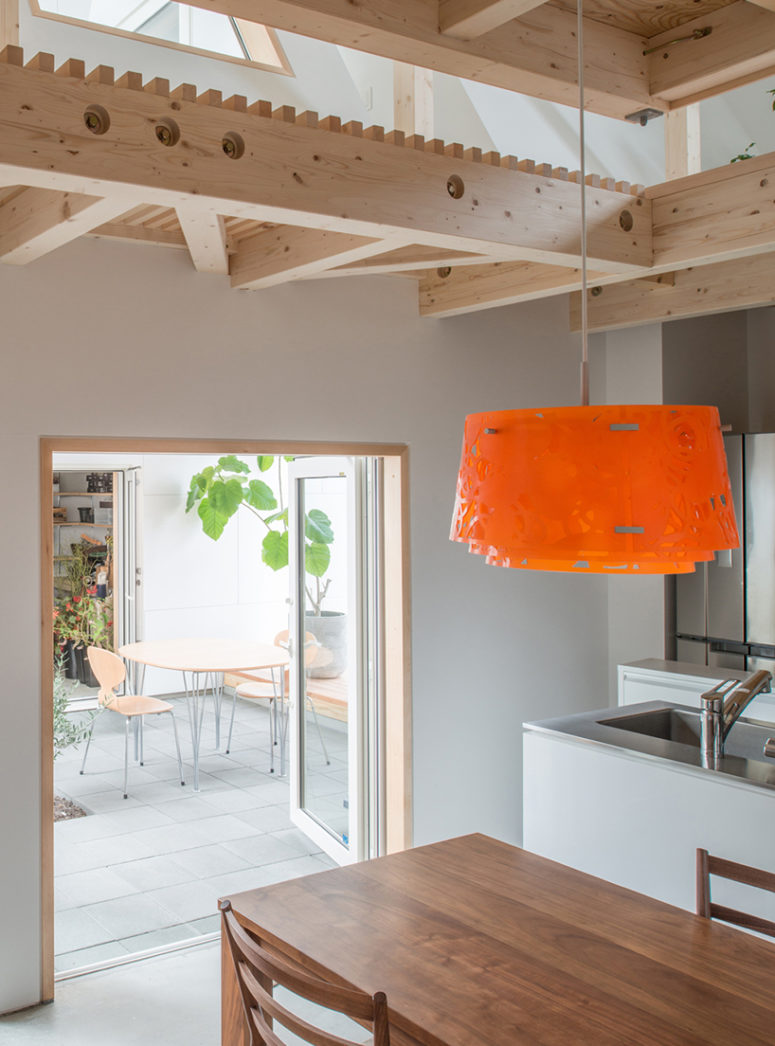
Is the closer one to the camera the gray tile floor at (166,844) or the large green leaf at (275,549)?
the gray tile floor at (166,844)

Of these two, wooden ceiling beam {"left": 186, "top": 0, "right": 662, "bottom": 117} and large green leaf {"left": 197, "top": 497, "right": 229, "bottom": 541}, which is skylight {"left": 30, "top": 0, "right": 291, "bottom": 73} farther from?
large green leaf {"left": 197, "top": 497, "right": 229, "bottom": 541}

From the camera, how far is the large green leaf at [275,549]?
809 cm

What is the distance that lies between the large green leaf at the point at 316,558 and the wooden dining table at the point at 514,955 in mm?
2443

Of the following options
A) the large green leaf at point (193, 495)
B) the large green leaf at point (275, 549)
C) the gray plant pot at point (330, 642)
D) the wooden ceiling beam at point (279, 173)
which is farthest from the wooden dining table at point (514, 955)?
the large green leaf at point (193, 495)

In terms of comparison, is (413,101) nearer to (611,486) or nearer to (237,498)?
(611,486)

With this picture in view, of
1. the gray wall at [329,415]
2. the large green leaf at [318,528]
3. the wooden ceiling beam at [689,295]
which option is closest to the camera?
the gray wall at [329,415]

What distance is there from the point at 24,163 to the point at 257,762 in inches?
210

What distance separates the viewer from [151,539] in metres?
8.28

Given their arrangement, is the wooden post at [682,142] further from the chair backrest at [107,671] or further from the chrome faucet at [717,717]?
the chair backrest at [107,671]

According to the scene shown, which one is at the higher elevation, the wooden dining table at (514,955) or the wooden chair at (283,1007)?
the wooden chair at (283,1007)

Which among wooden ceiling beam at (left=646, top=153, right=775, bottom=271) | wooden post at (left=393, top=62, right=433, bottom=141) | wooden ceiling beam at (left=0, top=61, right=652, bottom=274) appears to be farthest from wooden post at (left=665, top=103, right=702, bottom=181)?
wooden post at (left=393, top=62, right=433, bottom=141)

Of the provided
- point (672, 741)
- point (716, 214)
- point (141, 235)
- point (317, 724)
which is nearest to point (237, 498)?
point (317, 724)

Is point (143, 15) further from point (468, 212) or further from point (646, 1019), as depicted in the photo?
point (646, 1019)

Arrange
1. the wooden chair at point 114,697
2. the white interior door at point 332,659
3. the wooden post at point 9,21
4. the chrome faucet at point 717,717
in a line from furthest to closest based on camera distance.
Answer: the wooden chair at point 114,697, the white interior door at point 332,659, the chrome faucet at point 717,717, the wooden post at point 9,21
